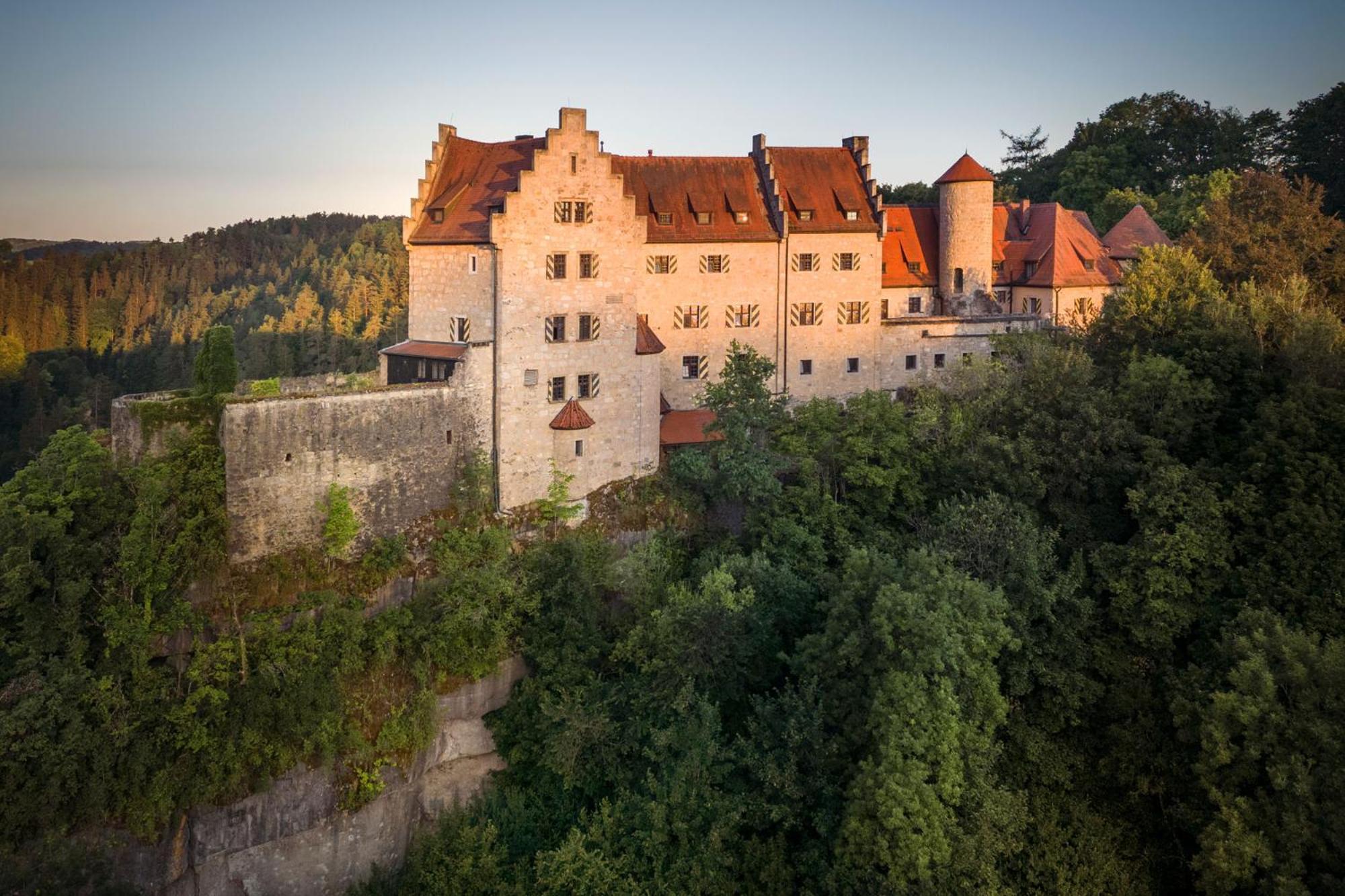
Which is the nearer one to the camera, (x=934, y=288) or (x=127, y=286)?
(x=934, y=288)

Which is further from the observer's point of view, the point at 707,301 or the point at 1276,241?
the point at 707,301

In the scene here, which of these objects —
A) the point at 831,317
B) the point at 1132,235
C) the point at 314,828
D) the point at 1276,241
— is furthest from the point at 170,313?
the point at 1276,241

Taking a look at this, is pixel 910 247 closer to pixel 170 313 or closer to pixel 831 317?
pixel 831 317

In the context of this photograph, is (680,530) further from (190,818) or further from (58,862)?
(58,862)

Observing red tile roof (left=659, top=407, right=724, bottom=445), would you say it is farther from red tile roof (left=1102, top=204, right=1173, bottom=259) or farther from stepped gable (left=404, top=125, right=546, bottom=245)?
red tile roof (left=1102, top=204, right=1173, bottom=259)

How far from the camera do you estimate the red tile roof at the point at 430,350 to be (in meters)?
32.0

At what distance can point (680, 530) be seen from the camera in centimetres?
3528

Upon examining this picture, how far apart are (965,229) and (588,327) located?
19.8m

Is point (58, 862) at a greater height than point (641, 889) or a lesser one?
greater

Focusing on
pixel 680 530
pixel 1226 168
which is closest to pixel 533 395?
pixel 680 530

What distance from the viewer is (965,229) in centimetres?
4519

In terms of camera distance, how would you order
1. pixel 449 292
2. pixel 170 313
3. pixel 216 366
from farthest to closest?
pixel 170 313, pixel 449 292, pixel 216 366

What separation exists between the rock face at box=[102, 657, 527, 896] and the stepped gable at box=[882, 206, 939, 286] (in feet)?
80.7

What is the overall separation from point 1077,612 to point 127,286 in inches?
3169
